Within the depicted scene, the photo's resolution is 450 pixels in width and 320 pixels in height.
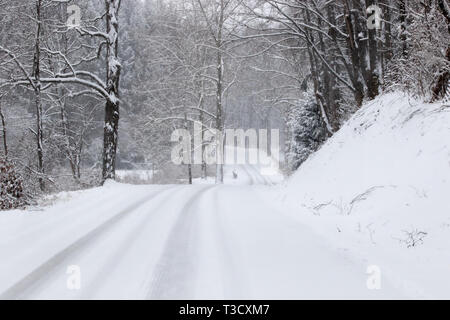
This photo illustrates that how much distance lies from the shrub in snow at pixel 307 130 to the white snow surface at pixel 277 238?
1004 centimetres

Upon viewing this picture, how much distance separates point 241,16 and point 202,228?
10347 mm

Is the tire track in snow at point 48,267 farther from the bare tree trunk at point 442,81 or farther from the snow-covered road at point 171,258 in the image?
the bare tree trunk at point 442,81

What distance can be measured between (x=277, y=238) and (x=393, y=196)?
1971 millimetres

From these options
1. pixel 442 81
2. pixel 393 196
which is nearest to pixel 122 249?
pixel 393 196

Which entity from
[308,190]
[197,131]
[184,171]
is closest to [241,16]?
[308,190]

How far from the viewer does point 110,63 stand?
14.1 meters

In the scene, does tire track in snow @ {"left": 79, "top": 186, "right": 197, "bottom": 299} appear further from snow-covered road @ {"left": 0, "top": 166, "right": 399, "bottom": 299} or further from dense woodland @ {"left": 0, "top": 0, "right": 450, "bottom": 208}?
dense woodland @ {"left": 0, "top": 0, "right": 450, "bottom": 208}

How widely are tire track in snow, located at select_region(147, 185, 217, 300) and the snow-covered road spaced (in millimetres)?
10

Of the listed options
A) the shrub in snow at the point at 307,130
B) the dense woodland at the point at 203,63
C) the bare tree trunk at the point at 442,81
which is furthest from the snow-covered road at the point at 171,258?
the shrub in snow at the point at 307,130

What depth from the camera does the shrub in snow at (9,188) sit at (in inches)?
290

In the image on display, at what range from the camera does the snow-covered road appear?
354cm

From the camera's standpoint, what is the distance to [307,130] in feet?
64.7

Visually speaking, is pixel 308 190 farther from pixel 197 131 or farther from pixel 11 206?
pixel 197 131

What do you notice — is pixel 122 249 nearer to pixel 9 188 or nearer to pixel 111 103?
pixel 9 188
